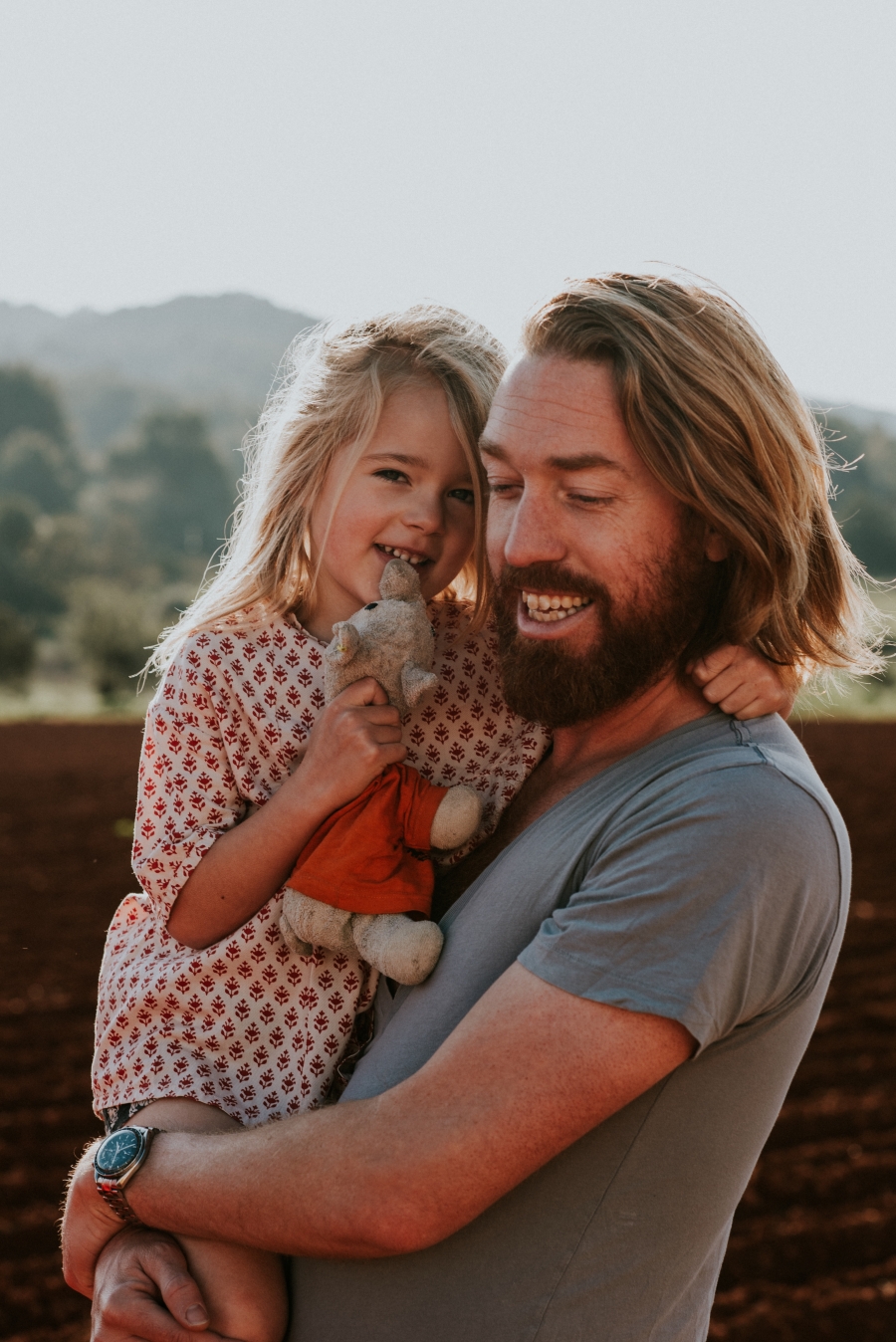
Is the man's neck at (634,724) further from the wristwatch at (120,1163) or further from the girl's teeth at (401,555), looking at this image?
the wristwatch at (120,1163)

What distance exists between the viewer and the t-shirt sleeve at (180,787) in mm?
2170

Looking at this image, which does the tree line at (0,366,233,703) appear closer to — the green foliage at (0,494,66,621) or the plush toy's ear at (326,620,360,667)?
the green foliage at (0,494,66,621)

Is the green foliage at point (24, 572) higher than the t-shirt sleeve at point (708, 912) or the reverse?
the reverse

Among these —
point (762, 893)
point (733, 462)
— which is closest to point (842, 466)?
point (733, 462)

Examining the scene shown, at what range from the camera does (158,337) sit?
178 m

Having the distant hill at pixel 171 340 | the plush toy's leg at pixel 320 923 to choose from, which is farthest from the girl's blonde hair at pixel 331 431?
the distant hill at pixel 171 340

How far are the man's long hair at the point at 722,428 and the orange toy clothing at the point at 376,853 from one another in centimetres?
61

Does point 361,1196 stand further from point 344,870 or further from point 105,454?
point 105,454

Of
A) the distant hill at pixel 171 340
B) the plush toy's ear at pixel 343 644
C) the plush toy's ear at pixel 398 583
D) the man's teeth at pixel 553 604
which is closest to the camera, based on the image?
the man's teeth at pixel 553 604

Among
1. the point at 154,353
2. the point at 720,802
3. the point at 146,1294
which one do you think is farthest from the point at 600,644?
the point at 154,353

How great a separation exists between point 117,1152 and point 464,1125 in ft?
2.47

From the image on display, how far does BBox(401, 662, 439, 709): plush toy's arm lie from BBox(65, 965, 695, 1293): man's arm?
2.09ft

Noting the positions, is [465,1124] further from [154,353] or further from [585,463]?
[154,353]

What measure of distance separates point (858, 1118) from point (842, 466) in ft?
18.0
